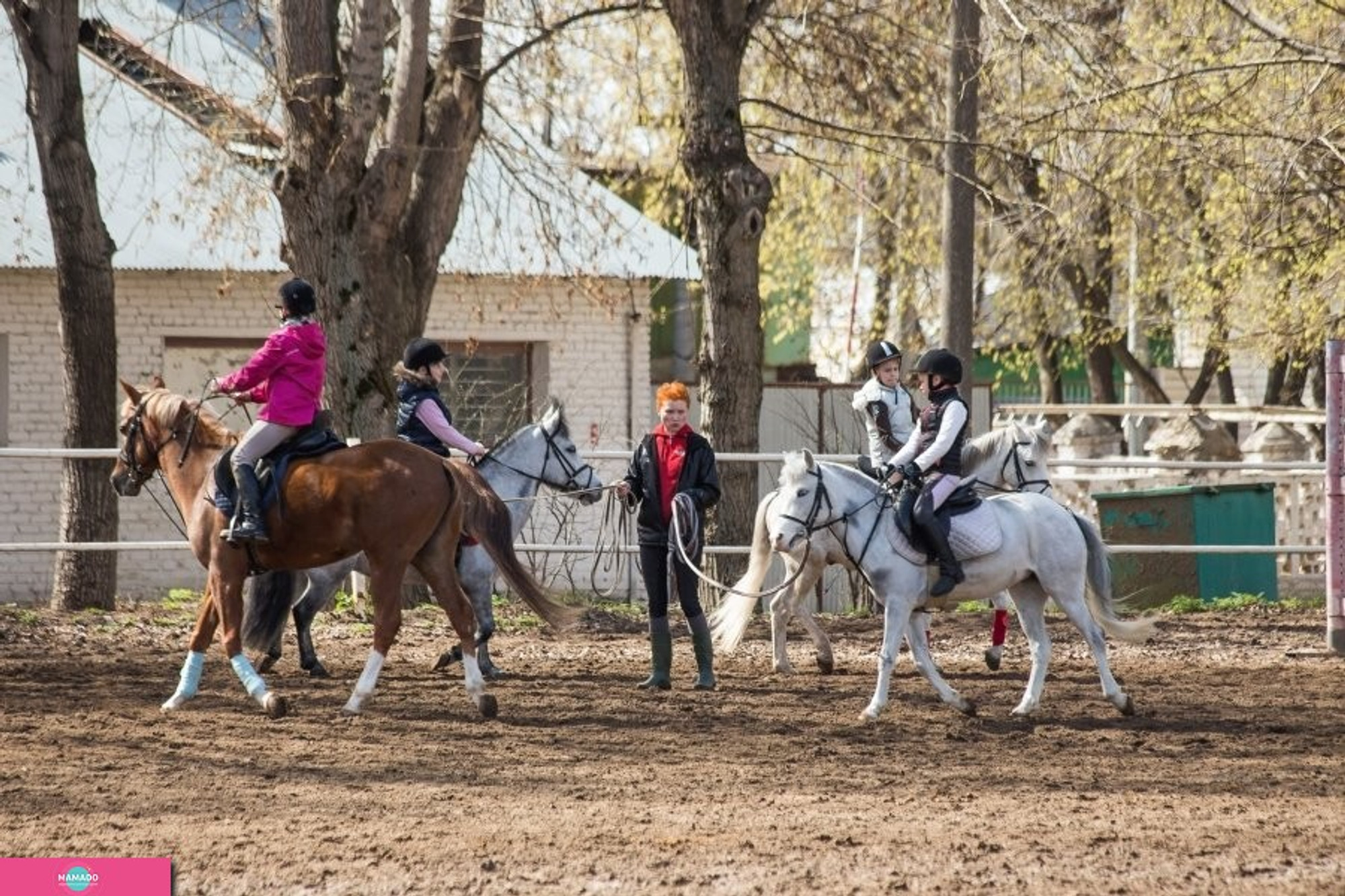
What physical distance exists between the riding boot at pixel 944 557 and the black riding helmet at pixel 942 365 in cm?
81

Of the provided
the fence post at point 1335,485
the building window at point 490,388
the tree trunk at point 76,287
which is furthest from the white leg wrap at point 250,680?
the building window at point 490,388

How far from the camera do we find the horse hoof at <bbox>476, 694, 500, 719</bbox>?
11.1m

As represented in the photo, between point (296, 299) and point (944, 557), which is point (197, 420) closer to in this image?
point (296, 299)

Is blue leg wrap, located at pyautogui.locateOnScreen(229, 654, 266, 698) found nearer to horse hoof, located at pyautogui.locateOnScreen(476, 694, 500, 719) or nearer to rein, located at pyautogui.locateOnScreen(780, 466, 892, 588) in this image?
horse hoof, located at pyautogui.locateOnScreen(476, 694, 500, 719)

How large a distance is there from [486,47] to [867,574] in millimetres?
9136

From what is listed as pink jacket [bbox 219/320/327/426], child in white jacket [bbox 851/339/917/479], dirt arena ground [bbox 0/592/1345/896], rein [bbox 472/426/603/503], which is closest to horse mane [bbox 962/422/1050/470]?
child in white jacket [bbox 851/339/917/479]

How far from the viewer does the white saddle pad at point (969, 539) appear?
11.2 m

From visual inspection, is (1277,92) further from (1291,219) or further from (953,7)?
(953,7)

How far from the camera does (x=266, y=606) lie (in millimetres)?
12281

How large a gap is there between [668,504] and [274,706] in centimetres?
263

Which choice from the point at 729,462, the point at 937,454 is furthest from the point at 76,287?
the point at 937,454

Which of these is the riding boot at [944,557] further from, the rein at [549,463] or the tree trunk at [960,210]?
the tree trunk at [960,210]

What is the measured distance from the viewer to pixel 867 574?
11430mm

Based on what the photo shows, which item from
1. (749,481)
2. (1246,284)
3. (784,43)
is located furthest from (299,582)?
(1246,284)
